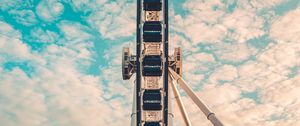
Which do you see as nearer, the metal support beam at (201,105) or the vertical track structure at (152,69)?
the metal support beam at (201,105)

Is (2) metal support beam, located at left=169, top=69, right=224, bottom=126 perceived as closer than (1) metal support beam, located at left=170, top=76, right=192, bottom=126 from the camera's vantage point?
Yes

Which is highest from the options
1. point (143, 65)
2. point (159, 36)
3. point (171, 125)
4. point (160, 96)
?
point (159, 36)

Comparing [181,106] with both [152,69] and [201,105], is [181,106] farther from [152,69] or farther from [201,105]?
[201,105]

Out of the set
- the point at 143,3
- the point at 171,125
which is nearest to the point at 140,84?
the point at 171,125

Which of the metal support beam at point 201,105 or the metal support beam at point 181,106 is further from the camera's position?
the metal support beam at point 181,106

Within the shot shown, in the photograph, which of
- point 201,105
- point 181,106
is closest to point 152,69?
point 181,106

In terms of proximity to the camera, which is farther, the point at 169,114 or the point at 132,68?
the point at 132,68

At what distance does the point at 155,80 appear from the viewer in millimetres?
37062

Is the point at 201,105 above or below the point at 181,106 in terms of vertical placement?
Result: above

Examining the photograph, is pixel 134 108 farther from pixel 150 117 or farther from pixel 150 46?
pixel 150 46

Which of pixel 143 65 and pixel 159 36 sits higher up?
pixel 159 36

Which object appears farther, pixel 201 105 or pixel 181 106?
pixel 181 106

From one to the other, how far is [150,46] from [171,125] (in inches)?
269

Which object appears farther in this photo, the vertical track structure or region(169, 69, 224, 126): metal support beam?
the vertical track structure
